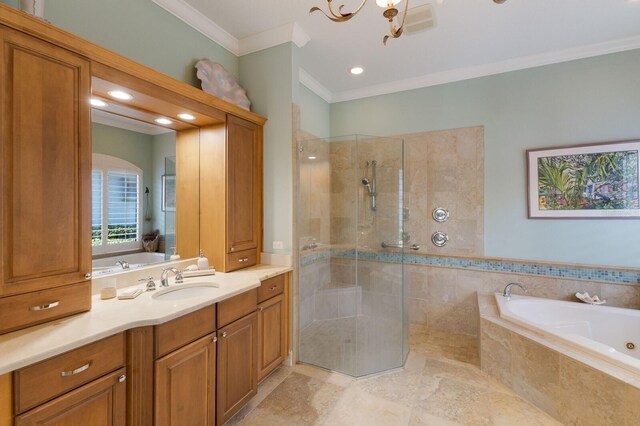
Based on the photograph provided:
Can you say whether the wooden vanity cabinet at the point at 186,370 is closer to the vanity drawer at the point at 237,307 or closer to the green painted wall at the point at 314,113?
the vanity drawer at the point at 237,307

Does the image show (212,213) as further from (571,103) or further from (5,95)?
(571,103)

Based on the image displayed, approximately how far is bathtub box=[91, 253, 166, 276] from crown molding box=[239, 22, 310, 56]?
1.92 metres

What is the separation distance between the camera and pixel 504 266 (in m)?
2.84

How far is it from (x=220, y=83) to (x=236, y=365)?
2.09m

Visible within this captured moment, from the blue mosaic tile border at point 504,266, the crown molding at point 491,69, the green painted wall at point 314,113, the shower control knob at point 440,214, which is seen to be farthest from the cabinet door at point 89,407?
the crown molding at point 491,69

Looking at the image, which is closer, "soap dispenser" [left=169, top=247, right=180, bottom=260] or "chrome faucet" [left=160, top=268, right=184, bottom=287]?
"chrome faucet" [left=160, top=268, right=184, bottom=287]

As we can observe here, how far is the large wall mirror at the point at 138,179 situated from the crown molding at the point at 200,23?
2.51 ft

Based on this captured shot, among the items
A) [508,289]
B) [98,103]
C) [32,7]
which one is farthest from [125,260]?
[508,289]

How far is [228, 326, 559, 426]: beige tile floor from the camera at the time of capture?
1789 mm

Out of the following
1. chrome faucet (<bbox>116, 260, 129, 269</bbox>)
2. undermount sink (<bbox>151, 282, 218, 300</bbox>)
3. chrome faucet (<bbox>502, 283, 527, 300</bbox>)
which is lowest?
chrome faucet (<bbox>502, 283, 527, 300</bbox>)

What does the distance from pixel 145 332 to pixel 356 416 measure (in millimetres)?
1407

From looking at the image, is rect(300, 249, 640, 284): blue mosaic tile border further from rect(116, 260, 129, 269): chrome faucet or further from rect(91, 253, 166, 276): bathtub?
rect(116, 260, 129, 269): chrome faucet

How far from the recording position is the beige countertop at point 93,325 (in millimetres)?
956

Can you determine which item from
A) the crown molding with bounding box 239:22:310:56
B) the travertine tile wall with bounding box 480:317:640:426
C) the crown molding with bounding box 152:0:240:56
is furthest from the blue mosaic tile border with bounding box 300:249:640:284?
the crown molding with bounding box 152:0:240:56
